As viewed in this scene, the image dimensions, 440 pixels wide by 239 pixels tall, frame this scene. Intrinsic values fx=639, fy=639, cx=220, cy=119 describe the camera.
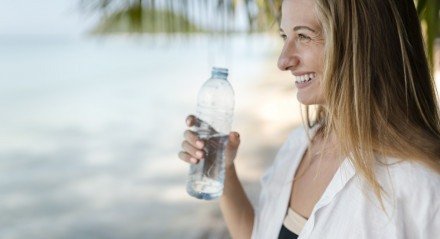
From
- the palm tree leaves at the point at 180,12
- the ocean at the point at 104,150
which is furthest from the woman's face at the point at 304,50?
the ocean at the point at 104,150

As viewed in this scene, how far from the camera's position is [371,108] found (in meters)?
1.32

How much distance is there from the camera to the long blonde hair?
1.32 metres

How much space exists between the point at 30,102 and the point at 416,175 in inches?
549

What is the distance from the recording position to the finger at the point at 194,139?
153cm

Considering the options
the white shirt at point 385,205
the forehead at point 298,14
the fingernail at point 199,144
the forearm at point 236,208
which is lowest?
the forearm at point 236,208

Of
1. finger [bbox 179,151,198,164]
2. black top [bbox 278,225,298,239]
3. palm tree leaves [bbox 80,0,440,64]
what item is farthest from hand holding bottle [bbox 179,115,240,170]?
palm tree leaves [bbox 80,0,440,64]

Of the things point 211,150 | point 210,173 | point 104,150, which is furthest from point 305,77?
point 104,150

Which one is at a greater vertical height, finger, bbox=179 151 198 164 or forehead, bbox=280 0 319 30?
forehead, bbox=280 0 319 30

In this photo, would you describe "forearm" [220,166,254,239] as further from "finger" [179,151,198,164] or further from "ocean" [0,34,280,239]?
"ocean" [0,34,280,239]

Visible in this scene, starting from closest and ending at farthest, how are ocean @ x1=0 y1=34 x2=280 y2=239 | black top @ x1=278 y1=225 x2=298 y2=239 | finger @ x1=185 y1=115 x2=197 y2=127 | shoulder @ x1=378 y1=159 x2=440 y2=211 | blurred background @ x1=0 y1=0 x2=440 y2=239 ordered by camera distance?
shoulder @ x1=378 y1=159 x2=440 y2=211 → black top @ x1=278 y1=225 x2=298 y2=239 → finger @ x1=185 y1=115 x2=197 y2=127 → blurred background @ x1=0 y1=0 x2=440 y2=239 → ocean @ x1=0 y1=34 x2=280 y2=239

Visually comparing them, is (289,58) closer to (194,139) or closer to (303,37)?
(303,37)

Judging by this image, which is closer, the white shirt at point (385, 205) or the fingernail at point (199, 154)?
the white shirt at point (385, 205)

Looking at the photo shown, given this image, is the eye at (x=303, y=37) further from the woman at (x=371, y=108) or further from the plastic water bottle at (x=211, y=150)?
the plastic water bottle at (x=211, y=150)

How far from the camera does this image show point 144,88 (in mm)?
16953
